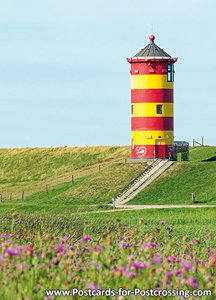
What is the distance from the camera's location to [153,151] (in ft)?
185

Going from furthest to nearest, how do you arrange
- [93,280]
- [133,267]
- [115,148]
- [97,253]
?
[115,148] < [93,280] < [97,253] < [133,267]

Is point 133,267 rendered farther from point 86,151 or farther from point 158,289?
point 86,151

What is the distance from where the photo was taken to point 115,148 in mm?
81688

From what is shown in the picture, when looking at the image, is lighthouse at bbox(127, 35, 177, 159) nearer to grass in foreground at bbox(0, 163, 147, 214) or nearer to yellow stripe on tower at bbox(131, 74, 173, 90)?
yellow stripe on tower at bbox(131, 74, 173, 90)

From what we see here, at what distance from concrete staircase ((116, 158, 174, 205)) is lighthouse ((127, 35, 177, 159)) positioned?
140cm

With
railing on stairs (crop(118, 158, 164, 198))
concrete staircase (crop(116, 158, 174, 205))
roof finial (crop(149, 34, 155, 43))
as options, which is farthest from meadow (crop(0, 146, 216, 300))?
roof finial (crop(149, 34, 155, 43))

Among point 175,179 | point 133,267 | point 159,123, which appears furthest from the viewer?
point 159,123

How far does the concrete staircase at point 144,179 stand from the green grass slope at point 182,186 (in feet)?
1.77

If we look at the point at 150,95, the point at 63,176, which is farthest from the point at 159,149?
the point at 63,176

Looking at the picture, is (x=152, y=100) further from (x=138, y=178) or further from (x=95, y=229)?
(x=95, y=229)

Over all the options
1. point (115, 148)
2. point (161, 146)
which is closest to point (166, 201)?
point (161, 146)

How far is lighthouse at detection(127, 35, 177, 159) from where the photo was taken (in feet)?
181

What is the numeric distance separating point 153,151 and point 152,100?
496 centimetres

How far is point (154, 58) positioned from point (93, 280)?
4705 cm
